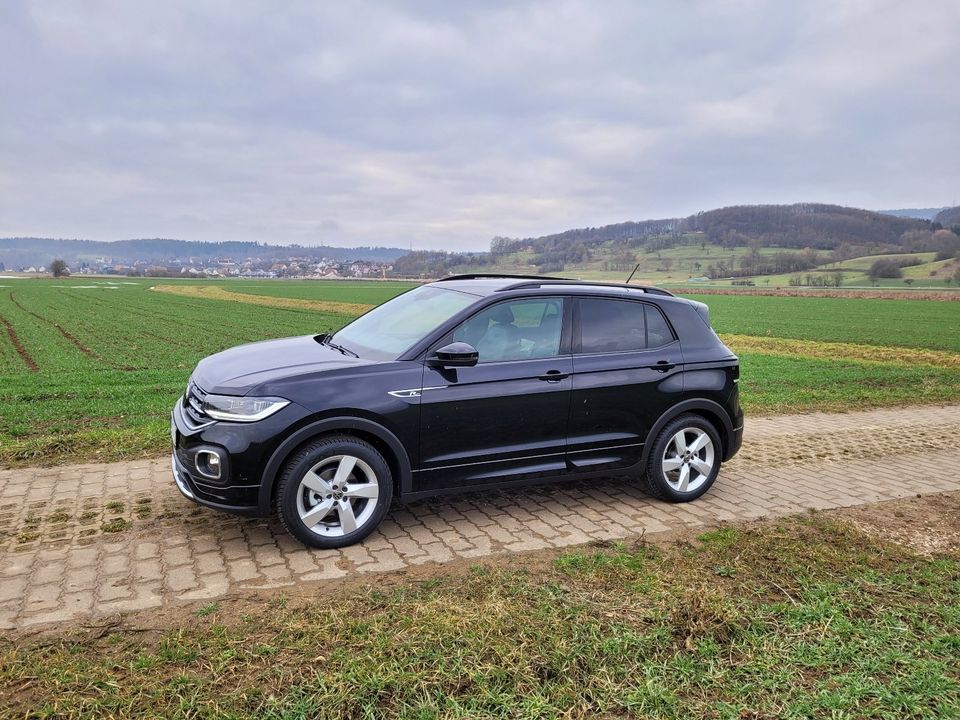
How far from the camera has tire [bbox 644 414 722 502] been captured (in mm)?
5445

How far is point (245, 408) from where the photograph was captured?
4211 millimetres

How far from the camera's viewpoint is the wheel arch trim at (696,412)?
17.7 feet

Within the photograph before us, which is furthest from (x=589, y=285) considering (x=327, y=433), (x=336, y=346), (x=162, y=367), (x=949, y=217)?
(x=949, y=217)

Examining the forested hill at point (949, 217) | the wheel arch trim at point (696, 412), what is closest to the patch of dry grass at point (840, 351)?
the wheel arch trim at point (696, 412)

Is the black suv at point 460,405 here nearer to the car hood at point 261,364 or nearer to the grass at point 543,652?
the car hood at point 261,364

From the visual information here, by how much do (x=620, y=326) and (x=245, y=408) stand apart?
2903mm

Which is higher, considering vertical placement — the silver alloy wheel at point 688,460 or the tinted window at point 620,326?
the tinted window at point 620,326

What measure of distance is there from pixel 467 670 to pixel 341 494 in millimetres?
1691

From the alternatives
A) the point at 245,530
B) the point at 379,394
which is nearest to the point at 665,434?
the point at 379,394

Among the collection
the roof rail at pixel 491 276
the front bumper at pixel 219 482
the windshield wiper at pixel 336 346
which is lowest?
the front bumper at pixel 219 482

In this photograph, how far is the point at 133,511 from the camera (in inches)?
196

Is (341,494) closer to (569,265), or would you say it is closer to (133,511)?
(133,511)

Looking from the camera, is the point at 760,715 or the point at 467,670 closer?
the point at 760,715

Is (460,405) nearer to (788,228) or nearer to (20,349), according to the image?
(20,349)
